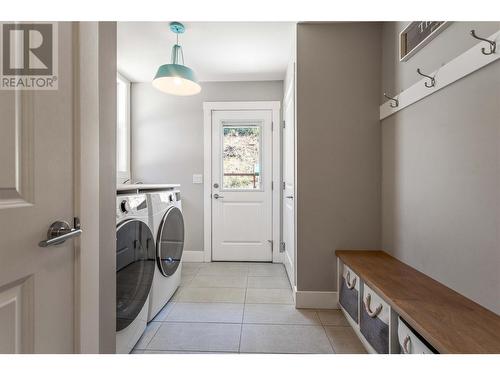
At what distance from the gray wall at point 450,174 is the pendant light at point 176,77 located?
155cm

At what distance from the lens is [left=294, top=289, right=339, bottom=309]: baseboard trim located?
1.90 meters

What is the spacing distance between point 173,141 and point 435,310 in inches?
116

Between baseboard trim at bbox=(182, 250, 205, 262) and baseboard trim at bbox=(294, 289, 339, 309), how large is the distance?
1.53 m

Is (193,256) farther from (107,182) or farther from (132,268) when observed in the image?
(107,182)

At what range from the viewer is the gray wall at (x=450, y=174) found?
0.99 meters

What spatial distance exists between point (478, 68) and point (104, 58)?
1494 mm

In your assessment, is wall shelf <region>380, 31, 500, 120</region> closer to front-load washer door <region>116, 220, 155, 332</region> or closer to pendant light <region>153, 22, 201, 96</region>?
pendant light <region>153, 22, 201, 96</region>

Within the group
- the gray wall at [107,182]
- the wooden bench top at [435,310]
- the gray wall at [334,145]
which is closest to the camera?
the wooden bench top at [435,310]

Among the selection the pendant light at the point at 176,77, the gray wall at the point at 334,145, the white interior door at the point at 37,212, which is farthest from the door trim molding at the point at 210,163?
the white interior door at the point at 37,212

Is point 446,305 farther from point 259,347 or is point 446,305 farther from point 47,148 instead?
point 47,148

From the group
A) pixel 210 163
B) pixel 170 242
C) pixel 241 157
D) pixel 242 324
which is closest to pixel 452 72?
pixel 242 324

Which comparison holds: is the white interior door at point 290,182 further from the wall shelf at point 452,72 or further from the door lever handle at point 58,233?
the door lever handle at point 58,233
